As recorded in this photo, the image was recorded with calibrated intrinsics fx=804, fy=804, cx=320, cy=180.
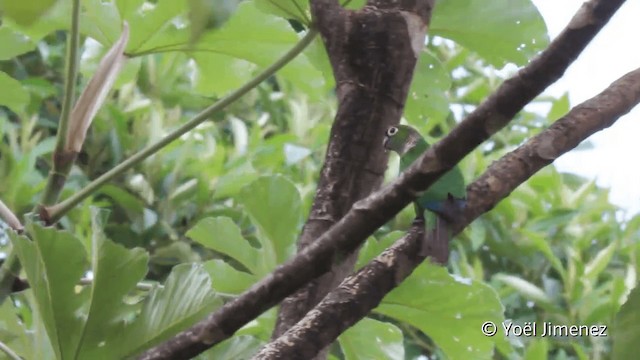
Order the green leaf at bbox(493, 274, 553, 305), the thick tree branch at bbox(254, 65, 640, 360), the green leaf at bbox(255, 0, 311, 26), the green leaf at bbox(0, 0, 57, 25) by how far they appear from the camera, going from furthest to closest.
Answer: the green leaf at bbox(493, 274, 553, 305)
the green leaf at bbox(255, 0, 311, 26)
the thick tree branch at bbox(254, 65, 640, 360)
the green leaf at bbox(0, 0, 57, 25)

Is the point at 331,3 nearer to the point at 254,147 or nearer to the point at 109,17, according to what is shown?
the point at 109,17

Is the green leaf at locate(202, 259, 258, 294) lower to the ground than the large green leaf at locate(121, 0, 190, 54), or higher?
lower

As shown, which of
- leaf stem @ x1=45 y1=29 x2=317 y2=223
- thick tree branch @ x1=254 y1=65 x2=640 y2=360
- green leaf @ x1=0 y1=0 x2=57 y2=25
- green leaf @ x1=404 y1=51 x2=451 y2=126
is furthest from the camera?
green leaf @ x1=404 y1=51 x2=451 y2=126

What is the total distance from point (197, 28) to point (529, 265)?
1.48 meters

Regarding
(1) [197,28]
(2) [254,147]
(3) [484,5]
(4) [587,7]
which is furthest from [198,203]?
(1) [197,28]

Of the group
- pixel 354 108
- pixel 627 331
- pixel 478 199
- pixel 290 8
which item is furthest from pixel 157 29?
pixel 627 331

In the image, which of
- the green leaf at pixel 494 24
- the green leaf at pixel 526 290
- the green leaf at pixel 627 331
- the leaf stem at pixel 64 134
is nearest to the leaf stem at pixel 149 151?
A: the leaf stem at pixel 64 134

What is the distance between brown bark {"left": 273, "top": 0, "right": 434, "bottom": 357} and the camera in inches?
19.5

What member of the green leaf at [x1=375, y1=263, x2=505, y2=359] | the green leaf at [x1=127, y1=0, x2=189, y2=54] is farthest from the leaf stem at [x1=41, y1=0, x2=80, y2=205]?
the green leaf at [x1=375, y1=263, x2=505, y2=359]

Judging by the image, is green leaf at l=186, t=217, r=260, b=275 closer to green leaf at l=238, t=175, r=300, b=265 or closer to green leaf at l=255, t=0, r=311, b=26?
green leaf at l=238, t=175, r=300, b=265

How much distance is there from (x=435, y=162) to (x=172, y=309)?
277 mm

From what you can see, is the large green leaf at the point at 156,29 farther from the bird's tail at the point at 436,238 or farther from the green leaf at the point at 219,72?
the bird's tail at the point at 436,238

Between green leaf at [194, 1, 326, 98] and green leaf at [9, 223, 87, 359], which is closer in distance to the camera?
green leaf at [9, 223, 87, 359]

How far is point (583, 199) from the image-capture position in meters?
1.66
